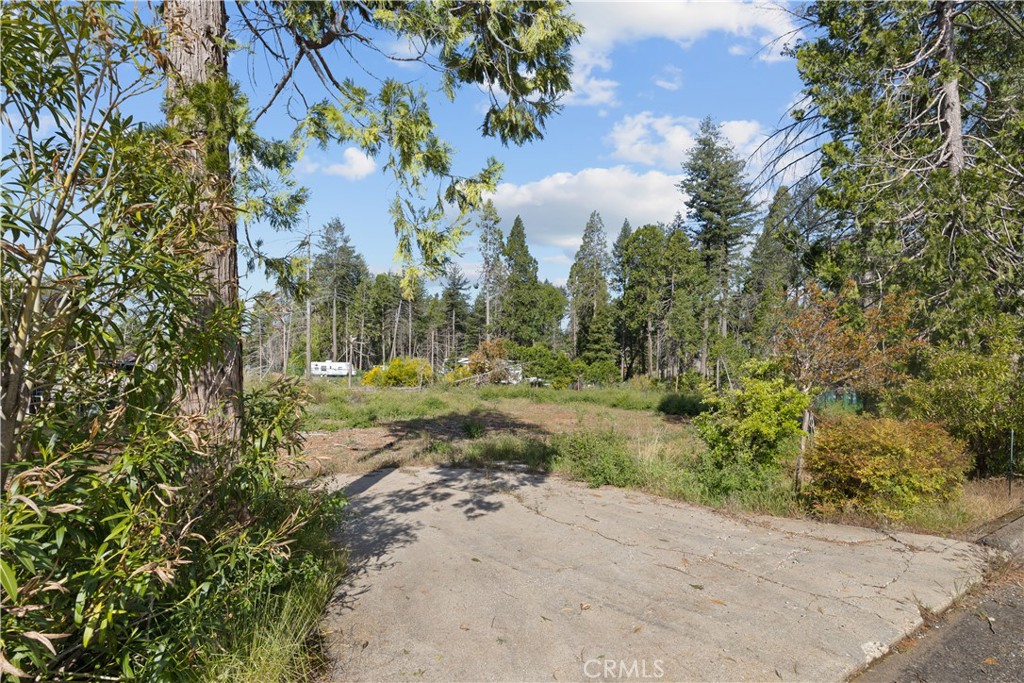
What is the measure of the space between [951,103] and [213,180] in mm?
11534

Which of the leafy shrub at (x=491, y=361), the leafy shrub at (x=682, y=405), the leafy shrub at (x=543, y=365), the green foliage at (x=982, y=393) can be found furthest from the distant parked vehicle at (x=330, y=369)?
the green foliage at (x=982, y=393)

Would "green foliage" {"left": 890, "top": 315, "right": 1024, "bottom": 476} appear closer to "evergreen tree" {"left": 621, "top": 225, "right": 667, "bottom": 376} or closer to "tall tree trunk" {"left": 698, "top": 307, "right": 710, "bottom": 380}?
"tall tree trunk" {"left": 698, "top": 307, "right": 710, "bottom": 380}

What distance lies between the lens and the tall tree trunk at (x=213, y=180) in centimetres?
272

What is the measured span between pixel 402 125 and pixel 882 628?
516 centimetres

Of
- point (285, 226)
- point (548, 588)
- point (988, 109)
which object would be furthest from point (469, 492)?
point (988, 109)

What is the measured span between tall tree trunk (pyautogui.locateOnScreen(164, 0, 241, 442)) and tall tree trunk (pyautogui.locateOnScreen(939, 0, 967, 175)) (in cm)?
1045

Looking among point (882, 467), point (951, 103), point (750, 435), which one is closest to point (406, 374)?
point (750, 435)

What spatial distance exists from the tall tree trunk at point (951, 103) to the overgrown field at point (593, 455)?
5.45m

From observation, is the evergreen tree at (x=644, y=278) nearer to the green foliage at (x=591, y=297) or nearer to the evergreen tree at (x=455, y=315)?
the green foliage at (x=591, y=297)

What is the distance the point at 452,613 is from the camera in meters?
3.84

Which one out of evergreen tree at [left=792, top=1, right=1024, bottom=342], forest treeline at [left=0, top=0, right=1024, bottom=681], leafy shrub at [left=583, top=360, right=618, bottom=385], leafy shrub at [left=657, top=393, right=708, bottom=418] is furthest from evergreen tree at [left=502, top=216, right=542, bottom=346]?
evergreen tree at [left=792, top=1, right=1024, bottom=342]

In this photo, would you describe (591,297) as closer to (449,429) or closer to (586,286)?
(586,286)

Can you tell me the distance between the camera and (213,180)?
9.37 ft

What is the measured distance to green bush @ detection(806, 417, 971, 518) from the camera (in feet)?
19.4
